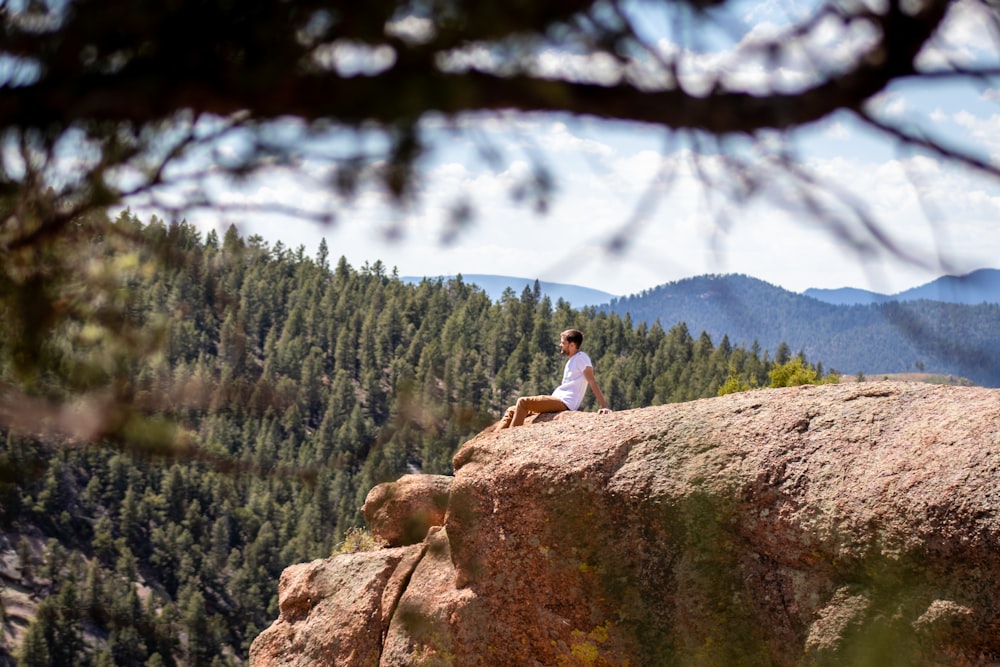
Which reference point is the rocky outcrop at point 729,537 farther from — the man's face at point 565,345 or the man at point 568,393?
the man's face at point 565,345

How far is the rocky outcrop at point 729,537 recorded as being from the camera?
5.64 meters

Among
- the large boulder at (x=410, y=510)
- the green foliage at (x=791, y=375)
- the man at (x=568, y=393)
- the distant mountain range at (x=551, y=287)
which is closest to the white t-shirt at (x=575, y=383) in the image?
the man at (x=568, y=393)

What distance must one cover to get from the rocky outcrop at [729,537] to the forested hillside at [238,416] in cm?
210

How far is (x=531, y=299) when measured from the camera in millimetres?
103875

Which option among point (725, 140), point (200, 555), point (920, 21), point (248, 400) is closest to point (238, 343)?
point (248, 400)

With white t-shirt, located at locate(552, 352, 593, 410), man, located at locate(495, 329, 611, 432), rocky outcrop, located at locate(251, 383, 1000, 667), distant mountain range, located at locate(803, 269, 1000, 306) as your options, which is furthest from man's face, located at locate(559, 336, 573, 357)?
distant mountain range, located at locate(803, 269, 1000, 306)

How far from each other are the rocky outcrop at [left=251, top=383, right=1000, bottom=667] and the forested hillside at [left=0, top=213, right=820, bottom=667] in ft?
6.89

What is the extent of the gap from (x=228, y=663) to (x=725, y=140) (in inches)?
2917

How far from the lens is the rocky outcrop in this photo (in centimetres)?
564

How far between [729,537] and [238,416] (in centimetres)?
428

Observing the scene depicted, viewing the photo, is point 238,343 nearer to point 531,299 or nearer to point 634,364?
point 634,364

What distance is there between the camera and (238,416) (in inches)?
139

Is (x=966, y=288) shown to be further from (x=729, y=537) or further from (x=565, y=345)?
(x=565, y=345)

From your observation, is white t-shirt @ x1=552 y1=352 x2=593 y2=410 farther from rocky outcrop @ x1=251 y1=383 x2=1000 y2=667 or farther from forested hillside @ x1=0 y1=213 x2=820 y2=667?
forested hillside @ x1=0 y1=213 x2=820 y2=667
